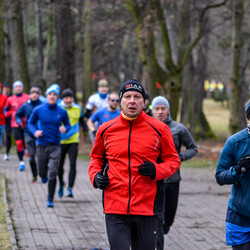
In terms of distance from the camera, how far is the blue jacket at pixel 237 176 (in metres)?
5.08

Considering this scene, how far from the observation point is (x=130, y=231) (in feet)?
17.1

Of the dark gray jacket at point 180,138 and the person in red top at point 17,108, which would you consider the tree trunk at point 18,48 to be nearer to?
the person in red top at point 17,108

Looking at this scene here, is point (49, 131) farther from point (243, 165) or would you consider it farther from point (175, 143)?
point (243, 165)

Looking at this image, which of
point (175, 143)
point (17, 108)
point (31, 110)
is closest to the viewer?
point (175, 143)

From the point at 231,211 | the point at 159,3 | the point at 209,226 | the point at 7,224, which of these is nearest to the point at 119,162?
the point at 231,211

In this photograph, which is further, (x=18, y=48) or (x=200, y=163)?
(x=18, y=48)

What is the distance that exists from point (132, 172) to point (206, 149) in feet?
61.9

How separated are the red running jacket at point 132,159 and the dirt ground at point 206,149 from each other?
622 inches

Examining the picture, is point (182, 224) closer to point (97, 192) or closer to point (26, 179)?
point (97, 192)

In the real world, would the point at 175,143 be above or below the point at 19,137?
above

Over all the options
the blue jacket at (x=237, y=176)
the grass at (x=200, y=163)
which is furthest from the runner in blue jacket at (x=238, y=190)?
the grass at (x=200, y=163)

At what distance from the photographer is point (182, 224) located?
31.8ft

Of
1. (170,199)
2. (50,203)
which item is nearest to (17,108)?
(50,203)

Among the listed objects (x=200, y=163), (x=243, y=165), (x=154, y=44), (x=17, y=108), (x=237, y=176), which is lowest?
(x=200, y=163)
